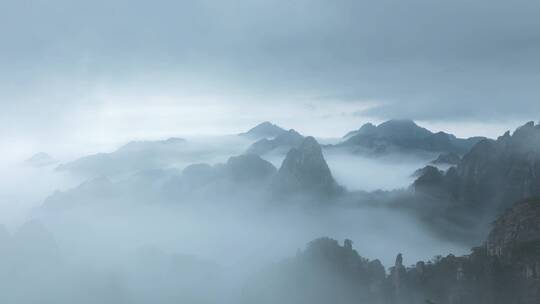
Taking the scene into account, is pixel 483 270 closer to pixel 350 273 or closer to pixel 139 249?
pixel 350 273

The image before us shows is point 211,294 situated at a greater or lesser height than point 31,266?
lesser

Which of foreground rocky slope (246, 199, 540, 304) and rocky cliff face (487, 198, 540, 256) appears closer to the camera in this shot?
foreground rocky slope (246, 199, 540, 304)

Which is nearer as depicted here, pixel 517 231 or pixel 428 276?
pixel 517 231

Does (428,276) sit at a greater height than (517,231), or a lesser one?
lesser

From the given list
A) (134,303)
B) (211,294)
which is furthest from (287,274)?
(134,303)

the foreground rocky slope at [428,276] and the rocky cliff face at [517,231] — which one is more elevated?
the rocky cliff face at [517,231]

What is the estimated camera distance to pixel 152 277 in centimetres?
13750

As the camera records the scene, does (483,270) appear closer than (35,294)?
Yes

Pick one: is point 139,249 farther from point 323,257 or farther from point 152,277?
point 323,257

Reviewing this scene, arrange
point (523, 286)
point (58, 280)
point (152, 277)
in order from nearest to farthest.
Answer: point (523, 286)
point (58, 280)
point (152, 277)

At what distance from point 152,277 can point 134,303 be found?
46.1 feet

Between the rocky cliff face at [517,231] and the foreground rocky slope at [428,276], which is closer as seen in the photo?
the foreground rocky slope at [428,276]

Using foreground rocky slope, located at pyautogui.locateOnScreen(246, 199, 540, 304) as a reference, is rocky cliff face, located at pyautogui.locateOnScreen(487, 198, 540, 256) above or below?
above

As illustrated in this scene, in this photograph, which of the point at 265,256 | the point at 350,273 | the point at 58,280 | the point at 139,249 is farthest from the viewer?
the point at 265,256
